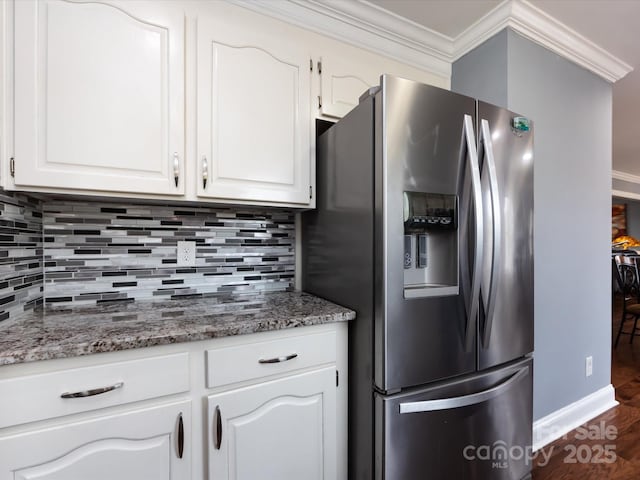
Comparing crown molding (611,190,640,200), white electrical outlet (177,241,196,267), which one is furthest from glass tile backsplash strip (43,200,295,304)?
crown molding (611,190,640,200)

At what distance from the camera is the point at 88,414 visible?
886 mm

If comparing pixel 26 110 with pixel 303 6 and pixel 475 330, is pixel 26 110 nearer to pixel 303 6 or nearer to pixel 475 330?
pixel 303 6

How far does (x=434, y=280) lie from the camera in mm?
1258

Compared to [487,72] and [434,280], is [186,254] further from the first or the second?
[487,72]

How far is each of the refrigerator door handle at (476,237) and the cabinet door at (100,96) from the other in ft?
3.81

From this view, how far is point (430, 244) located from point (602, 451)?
176cm

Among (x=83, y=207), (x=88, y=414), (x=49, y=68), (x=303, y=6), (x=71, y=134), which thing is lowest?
(x=88, y=414)

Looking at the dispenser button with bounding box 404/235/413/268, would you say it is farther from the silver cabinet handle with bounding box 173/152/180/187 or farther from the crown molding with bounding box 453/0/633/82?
the crown molding with bounding box 453/0/633/82

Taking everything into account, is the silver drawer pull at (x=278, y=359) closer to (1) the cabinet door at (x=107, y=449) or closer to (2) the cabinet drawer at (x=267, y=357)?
(2) the cabinet drawer at (x=267, y=357)

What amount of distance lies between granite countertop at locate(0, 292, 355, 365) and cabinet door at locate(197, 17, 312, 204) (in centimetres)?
50

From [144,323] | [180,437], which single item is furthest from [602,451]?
[144,323]

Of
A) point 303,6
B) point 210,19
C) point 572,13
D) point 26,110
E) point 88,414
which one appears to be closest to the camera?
point 88,414

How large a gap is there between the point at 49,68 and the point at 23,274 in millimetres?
775

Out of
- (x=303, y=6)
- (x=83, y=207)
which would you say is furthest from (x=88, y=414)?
(x=303, y=6)
